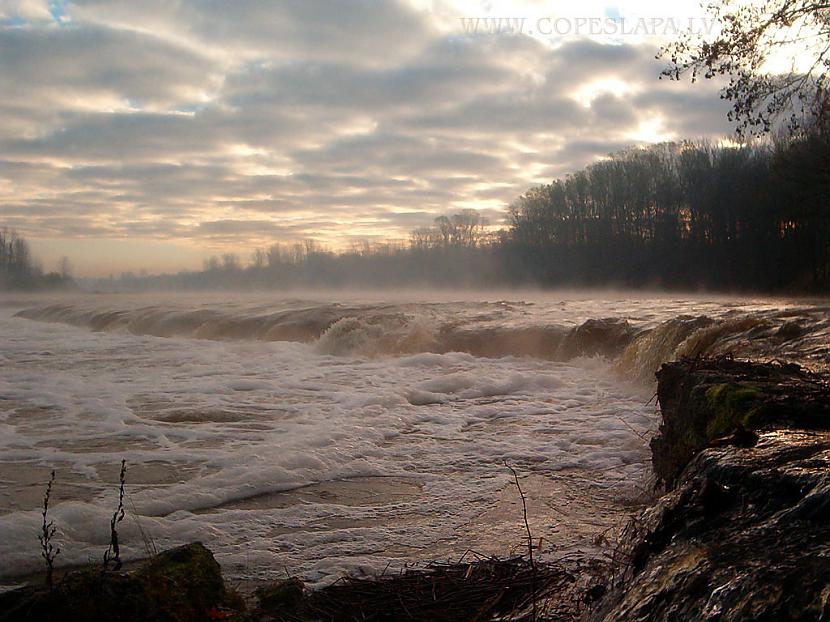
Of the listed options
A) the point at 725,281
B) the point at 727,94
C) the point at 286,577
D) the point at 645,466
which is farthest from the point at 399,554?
the point at 725,281

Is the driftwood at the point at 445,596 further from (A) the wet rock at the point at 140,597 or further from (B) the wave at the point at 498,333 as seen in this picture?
(B) the wave at the point at 498,333

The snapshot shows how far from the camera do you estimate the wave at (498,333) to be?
11852mm

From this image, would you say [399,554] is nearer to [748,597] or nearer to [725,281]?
[748,597]

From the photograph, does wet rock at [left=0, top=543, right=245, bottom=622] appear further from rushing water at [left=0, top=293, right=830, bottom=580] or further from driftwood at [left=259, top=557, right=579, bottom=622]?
rushing water at [left=0, top=293, right=830, bottom=580]

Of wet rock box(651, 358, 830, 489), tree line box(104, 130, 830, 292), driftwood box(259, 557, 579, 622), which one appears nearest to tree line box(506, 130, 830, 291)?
tree line box(104, 130, 830, 292)

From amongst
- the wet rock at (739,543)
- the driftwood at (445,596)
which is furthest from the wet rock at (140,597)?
the wet rock at (739,543)

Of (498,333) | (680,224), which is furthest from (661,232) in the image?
(498,333)

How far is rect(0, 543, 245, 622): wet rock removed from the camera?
115 inches

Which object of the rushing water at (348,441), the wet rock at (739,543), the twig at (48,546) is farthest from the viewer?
the rushing water at (348,441)

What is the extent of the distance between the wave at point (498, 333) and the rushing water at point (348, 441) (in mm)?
88

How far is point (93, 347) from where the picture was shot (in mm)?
21328

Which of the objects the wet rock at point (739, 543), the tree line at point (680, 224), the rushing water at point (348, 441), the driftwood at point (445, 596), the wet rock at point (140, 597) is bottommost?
the rushing water at point (348, 441)

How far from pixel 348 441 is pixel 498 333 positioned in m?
11.5

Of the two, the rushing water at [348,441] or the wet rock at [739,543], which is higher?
the wet rock at [739,543]
